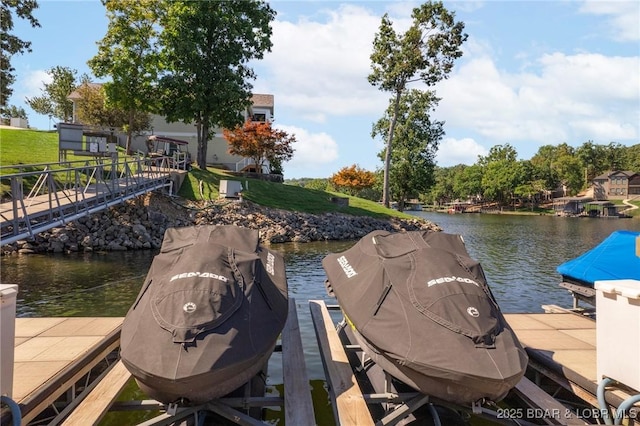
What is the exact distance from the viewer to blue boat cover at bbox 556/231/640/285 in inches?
270

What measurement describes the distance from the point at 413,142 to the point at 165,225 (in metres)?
33.9

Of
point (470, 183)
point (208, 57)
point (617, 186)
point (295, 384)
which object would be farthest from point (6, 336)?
point (617, 186)

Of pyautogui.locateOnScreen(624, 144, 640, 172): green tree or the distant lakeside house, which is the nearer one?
the distant lakeside house

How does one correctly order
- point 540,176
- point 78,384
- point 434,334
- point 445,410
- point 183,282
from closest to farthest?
point 434,334, point 183,282, point 445,410, point 78,384, point 540,176

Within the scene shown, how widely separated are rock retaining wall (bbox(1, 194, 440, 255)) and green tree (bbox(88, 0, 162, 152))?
26.5 ft

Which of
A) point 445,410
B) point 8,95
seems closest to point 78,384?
point 445,410

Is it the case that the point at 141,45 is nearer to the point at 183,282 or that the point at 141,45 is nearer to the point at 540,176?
the point at 183,282

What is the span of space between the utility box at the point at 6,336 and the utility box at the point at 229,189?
22.8 meters

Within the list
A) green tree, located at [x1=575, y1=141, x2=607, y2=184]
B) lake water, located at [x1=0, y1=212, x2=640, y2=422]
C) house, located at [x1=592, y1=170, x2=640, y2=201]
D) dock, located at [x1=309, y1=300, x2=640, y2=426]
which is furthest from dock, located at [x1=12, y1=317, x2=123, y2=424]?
green tree, located at [x1=575, y1=141, x2=607, y2=184]

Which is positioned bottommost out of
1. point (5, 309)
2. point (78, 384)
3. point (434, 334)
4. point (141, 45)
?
point (78, 384)

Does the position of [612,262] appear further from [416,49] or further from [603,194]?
[603,194]

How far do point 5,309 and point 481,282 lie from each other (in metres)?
4.61

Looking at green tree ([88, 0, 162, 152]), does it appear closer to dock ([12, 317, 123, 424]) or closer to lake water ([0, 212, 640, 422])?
lake water ([0, 212, 640, 422])

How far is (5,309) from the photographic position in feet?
12.2
